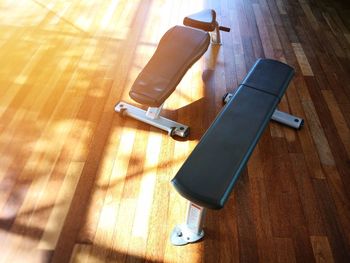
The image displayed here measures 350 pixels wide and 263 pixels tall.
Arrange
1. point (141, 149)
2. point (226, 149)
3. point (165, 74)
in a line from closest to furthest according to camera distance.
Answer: point (226, 149)
point (165, 74)
point (141, 149)

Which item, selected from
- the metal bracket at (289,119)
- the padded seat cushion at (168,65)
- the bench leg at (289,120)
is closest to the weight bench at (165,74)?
the padded seat cushion at (168,65)

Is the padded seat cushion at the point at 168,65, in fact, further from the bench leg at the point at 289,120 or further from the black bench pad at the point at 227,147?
the bench leg at the point at 289,120

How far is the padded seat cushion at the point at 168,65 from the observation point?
1607mm

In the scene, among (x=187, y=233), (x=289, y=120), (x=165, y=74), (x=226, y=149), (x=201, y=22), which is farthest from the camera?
(x=201, y=22)

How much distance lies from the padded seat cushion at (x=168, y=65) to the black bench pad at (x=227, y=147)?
0.38 meters

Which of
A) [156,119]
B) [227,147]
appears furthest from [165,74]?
[227,147]

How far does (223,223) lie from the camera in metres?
1.50

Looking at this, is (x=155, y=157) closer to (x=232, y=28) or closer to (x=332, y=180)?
(x=332, y=180)

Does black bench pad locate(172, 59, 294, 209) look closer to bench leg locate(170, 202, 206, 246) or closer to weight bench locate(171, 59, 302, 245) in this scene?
weight bench locate(171, 59, 302, 245)

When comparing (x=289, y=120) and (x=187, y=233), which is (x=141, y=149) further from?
(x=289, y=120)

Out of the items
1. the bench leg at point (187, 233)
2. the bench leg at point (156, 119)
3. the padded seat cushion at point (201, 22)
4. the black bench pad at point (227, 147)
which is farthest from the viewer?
the padded seat cushion at point (201, 22)

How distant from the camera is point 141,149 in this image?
1.81 m

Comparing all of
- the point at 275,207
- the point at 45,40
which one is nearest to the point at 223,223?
the point at 275,207

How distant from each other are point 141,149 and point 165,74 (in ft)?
1.44
